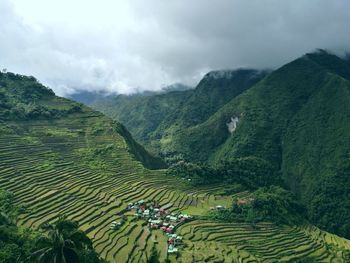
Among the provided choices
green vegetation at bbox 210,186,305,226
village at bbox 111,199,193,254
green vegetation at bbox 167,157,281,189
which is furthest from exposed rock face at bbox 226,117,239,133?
village at bbox 111,199,193,254

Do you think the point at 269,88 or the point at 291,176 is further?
the point at 269,88

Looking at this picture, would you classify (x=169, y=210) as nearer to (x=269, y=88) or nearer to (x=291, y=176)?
(x=291, y=176)

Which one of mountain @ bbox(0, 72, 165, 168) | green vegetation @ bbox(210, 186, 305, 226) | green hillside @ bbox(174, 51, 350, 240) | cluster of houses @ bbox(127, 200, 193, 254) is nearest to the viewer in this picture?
cluster of houses @ bbox(127, 200, 193, 254)

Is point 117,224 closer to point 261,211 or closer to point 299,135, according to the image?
point 261,211

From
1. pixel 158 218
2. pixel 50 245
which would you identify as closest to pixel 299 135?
pixel 158 218

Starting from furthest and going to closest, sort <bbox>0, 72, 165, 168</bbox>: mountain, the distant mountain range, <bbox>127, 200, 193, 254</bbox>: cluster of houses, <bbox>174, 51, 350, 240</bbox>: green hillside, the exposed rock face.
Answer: the exposed rock face, the distant mountain range, <bbox>174, 51, 350, 240</bbox>: green hillside, <bbox>0, 72, 165, 168</bbox>: mountain, <bbox>127, 200, 193, 254</bbox>: cluster of houses

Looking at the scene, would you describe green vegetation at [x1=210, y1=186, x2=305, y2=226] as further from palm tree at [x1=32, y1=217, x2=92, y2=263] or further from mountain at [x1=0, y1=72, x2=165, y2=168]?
palm tree at [x1=32, y1=217, x2=92, y2=263]

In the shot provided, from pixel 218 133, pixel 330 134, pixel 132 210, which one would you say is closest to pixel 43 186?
pixel 132 210

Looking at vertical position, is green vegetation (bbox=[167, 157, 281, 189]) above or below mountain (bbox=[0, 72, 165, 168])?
below
